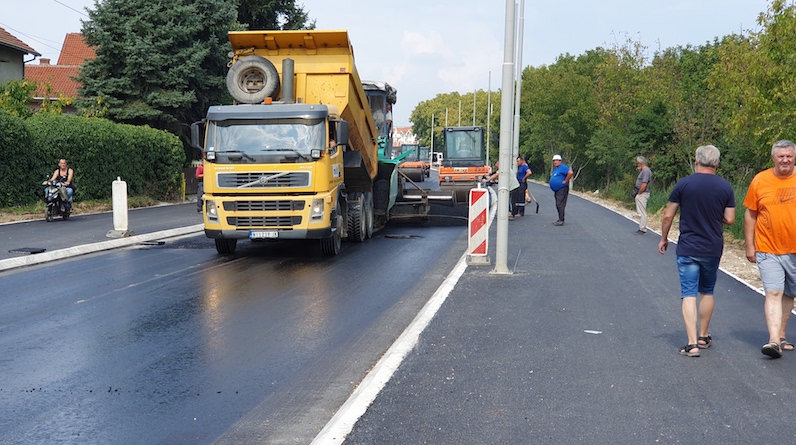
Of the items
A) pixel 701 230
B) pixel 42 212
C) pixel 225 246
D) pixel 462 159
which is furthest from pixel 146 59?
pixel 701 230

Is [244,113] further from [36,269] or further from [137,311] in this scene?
[137,311]

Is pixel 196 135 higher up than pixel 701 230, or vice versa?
pixel 196 135

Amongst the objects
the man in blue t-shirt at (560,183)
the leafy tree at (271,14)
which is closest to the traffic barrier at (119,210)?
the man in blue t-shirt at (560,183)

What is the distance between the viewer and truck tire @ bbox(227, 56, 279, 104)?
14961mm

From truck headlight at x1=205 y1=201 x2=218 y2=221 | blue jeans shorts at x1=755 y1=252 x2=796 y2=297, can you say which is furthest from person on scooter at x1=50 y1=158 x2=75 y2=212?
blue jeans shorts at x1=755 y1=252 x2=796 y2=297

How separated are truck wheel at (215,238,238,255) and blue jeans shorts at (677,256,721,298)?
29.9 feet

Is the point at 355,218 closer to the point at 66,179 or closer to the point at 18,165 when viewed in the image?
the point at 66,179

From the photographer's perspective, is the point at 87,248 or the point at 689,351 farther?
the point at 87,248

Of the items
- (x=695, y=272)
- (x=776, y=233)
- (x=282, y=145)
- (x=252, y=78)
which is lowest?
(x=695, y=272)

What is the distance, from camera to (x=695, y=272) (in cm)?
703

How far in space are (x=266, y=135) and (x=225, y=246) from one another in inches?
85.5

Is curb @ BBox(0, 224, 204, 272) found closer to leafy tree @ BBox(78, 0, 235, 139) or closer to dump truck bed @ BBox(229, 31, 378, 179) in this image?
dump truck bed @ BBox(229, 31, 378, 179)

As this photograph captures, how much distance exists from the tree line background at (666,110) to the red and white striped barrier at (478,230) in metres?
8.93

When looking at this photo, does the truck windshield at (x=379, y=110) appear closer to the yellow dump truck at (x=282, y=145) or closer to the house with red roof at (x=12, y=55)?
the yellow dump truck at (x=282, y=145)
